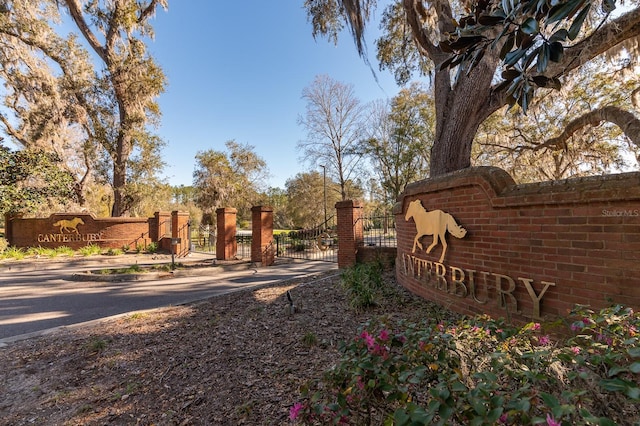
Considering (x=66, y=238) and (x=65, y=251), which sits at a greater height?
(x=66, y=238)

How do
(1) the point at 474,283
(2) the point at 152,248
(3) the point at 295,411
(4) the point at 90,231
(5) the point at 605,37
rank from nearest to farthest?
1. (3) the point at 295,411
2. (1) the point at 474,283
3. (5) the point at 605,37
4. (4) the point at 90,231
5. (2) the point at 152,248

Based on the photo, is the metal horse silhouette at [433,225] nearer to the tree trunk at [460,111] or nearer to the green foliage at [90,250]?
the tree trunk at [460,111]

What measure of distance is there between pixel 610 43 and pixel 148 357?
342 inches

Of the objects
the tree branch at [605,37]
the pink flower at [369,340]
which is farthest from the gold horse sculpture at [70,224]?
the tree branch at [605,37]

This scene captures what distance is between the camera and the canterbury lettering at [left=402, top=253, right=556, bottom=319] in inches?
123

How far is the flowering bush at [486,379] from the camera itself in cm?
Answer: 102

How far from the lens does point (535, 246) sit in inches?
122

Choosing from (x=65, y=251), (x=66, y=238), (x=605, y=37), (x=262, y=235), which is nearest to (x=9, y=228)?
(x=66, y=238)

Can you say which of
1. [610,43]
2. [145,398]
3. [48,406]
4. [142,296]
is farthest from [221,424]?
[610,43]

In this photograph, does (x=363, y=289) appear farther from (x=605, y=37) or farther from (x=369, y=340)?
(x=605, y=37)

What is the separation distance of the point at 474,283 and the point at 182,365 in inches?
140

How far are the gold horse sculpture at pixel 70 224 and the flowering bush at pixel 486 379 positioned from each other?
56.6 ft

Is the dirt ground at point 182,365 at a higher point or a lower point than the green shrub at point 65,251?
lower

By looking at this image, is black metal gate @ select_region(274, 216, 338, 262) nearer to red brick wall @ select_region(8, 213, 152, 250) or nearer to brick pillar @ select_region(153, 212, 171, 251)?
brick pillar @ select_region(153, 212, 171, 251)
